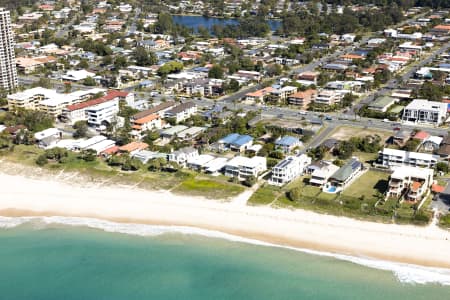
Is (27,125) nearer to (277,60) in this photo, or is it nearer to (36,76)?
(36,76)

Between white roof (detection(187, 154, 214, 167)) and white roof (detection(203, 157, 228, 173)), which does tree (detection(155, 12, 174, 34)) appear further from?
white roof (detection(203, 157, 228, 173))

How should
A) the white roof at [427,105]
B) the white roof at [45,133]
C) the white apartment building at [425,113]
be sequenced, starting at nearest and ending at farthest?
the white roof at [45,133] < the white apartment building at [425,113] < the white roof at [427,105]

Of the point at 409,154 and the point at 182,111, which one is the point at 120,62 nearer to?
the point at 182,111

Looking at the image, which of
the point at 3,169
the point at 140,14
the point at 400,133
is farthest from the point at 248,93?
the point at 140,14

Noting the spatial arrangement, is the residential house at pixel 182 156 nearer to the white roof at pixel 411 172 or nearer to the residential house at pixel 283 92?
the white roof at pixel 411 172

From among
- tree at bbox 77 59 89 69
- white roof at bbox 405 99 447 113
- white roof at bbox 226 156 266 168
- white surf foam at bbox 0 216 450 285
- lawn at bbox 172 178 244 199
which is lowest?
white surf foam at bbox 0 216 450 285

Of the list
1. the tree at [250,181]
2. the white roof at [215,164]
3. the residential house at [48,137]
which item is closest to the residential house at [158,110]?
the residential house at [48,137]

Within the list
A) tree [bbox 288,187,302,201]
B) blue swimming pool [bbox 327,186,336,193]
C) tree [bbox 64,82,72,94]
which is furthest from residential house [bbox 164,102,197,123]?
blue swimming pool [bbox 327,186,336,193]
